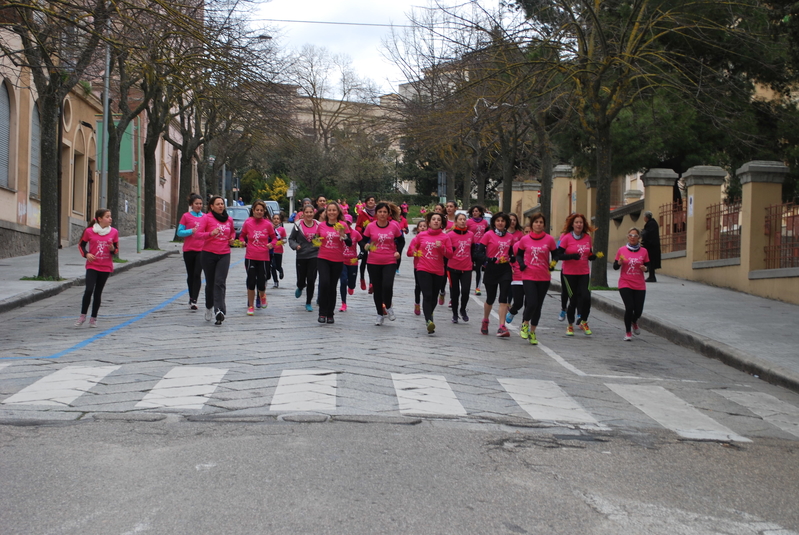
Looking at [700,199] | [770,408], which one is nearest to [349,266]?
[770,408]

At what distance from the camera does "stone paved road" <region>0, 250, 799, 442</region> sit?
6918mm

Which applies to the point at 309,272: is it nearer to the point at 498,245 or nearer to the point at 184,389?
the point at 498,245

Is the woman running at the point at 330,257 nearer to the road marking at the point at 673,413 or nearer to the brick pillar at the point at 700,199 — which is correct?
the road marking at the point at 673,413

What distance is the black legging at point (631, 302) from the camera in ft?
40.5

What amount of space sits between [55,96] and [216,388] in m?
13.0

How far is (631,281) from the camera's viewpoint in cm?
1238

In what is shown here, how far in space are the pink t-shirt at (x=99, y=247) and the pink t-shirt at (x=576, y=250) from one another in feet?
19.6

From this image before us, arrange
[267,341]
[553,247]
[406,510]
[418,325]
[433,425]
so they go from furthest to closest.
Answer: [418,325] → [553,247] → [267,341] → [433,425] → [406,510]

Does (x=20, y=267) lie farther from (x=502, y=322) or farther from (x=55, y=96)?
(x=502, y=322)

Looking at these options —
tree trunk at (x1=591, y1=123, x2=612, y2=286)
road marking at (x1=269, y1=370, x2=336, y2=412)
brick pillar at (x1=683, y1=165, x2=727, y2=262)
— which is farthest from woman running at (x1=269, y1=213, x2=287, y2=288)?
brick pillar at (x1=683, y1=165, x2=727, y2=262)

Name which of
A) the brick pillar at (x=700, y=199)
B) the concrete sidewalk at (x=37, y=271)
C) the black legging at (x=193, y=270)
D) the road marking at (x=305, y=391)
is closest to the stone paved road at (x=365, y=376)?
the road marking at (x=305, y=391)

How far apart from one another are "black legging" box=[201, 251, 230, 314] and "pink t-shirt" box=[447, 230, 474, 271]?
3.15 m

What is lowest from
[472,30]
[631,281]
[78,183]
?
[631,281]

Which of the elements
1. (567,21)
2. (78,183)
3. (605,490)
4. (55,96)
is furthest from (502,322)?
(78,183)
